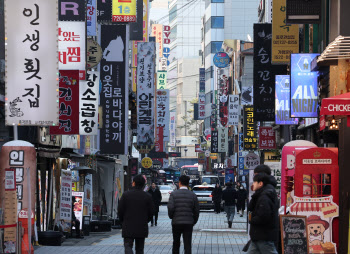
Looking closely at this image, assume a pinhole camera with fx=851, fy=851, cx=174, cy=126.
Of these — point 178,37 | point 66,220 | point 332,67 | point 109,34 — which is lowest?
point 66,220

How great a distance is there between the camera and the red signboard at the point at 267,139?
125 feet

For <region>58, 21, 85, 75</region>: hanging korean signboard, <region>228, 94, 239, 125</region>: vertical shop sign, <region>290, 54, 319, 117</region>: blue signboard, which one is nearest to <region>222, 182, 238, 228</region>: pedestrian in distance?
<region>290, 54, 319, 117</region>: blue signboard

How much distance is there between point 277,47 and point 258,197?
53.3 feet

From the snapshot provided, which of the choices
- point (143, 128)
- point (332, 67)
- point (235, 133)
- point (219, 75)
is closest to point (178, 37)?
point (219, 75)

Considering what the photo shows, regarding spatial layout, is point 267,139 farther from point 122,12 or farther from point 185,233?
point 185,233

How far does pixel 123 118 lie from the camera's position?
3322cm

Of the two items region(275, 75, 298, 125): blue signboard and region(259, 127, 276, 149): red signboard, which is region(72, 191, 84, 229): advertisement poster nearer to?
region(275, 75, 298, 125): blue signboard

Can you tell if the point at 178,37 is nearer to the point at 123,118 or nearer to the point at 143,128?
the point at 143,128

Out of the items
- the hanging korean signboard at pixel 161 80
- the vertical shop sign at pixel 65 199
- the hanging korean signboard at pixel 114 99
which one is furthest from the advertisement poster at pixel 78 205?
the hanging korean signboard at pixel 161 80

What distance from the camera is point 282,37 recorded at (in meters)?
28.2

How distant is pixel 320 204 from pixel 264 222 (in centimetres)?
357

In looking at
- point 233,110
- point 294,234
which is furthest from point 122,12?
point 233,110

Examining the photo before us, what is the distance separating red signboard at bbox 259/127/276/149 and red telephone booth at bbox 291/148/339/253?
22.1 meters

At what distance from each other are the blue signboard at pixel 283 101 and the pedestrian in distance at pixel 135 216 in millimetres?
15330
